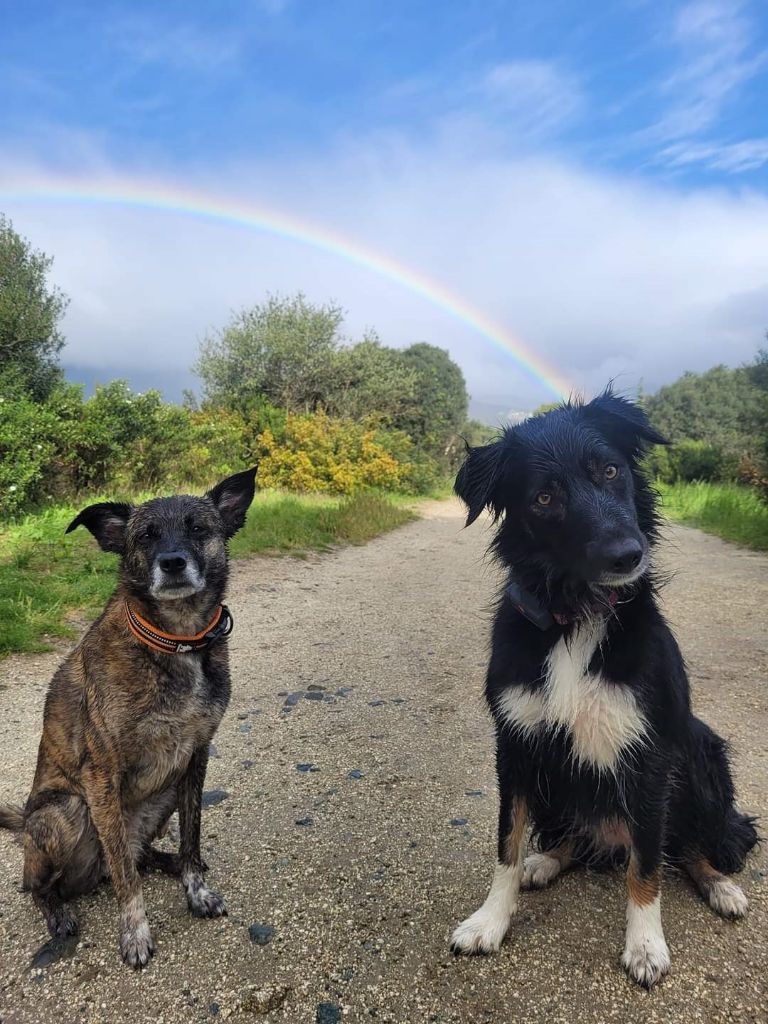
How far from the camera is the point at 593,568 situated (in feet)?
6.79

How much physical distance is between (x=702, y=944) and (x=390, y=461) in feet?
59.6

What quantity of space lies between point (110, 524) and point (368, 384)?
2547 cm

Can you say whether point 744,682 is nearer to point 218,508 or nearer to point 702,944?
point 702,944

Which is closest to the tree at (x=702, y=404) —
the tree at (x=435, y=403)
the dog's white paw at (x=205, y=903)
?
the tree at (x=435, y=403)

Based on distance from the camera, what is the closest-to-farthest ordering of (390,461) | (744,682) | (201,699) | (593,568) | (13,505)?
(593,568), (201,699), (744,682), (13,505), (390,461)

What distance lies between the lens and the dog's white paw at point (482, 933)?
2240 mm

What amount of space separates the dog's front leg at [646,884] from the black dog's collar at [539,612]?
2.27 feet

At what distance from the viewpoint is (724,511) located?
15.1 m

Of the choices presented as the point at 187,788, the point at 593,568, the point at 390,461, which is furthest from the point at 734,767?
the point at 390,461

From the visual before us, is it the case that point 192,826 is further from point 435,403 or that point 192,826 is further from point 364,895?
point 435,403

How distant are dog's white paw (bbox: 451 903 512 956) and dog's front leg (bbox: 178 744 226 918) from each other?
3.11 feet

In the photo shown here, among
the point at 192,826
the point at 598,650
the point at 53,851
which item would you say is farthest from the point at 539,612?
the point at 53,851

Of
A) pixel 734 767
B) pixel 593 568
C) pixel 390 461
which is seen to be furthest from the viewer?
pixel 390 461

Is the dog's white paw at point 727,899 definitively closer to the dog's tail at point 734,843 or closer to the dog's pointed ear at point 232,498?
the dog's tail at point 734,843
